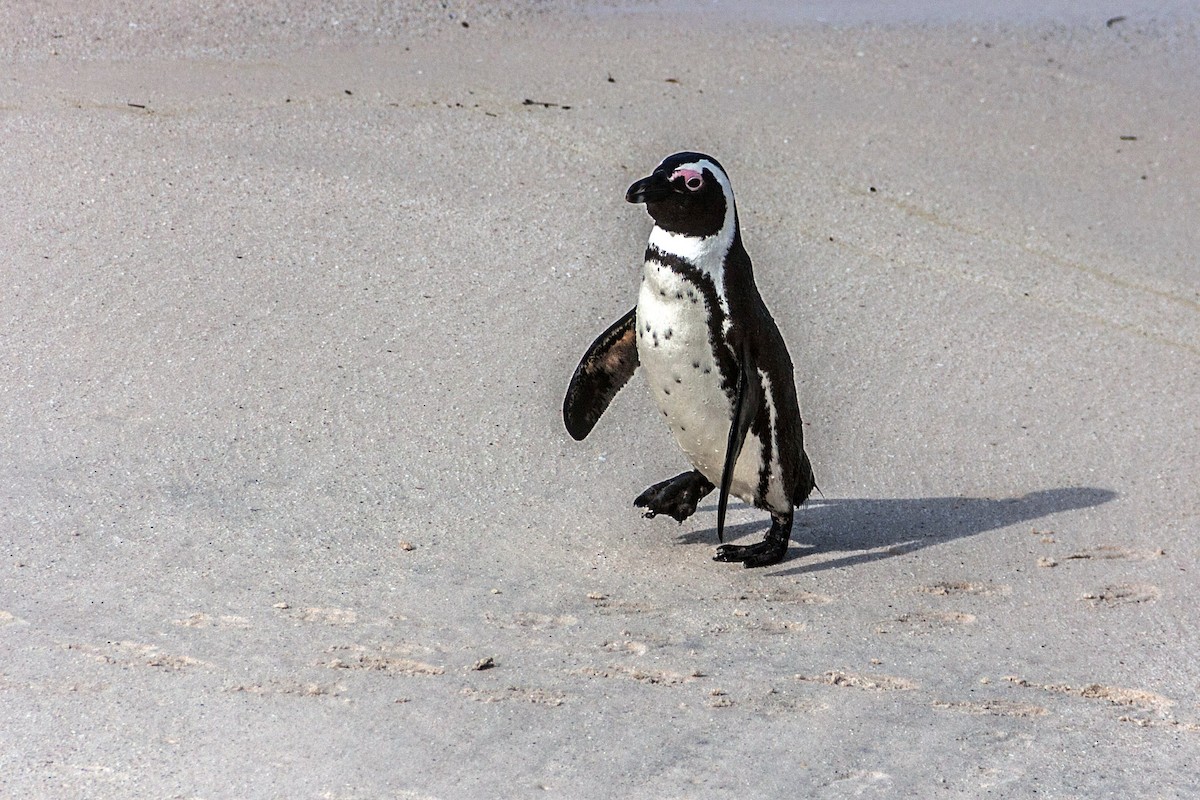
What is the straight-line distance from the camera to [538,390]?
176 inches

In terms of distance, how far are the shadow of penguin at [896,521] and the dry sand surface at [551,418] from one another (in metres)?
0.01

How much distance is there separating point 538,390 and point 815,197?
1856 mm

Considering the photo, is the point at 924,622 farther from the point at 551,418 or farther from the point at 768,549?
the point at 551,418

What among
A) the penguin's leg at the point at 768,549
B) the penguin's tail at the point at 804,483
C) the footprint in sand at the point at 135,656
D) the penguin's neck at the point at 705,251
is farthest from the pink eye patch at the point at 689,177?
the footprint in sand at the point at 135,656

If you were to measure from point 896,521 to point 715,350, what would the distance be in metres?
0.82

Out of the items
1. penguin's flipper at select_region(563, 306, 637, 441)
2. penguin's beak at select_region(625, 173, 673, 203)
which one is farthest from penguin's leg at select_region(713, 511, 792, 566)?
penguin's beak at select_region(625, 173, 673, 203)

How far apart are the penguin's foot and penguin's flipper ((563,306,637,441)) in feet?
0.76

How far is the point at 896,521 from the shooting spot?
3955mm

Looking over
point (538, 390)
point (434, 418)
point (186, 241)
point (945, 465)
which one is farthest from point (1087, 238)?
point (186, 241)

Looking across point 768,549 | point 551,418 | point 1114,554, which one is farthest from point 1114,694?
point 551,418

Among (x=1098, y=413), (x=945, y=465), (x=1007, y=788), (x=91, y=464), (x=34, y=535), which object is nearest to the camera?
(x=1007, y=788)

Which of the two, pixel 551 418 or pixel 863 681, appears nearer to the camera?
pixel 863 681

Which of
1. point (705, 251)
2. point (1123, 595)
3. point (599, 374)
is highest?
point (705, 251)

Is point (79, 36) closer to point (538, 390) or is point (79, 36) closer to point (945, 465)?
point (538, 390)
